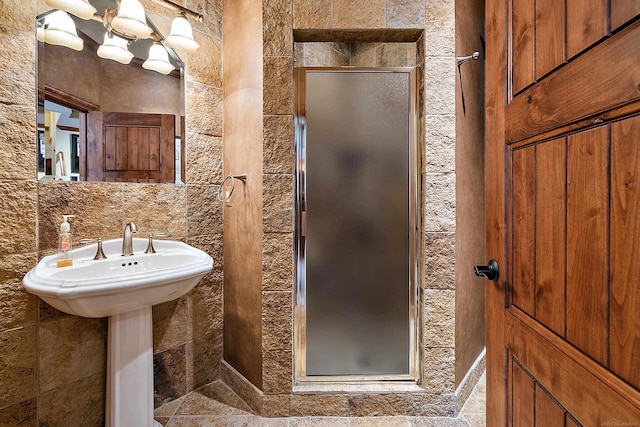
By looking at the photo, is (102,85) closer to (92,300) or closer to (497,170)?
(92,300)

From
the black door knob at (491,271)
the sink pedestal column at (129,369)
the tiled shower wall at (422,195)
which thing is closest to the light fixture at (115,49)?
the tiled shower wall at (422,195)

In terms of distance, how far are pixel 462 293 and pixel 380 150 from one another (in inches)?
37.1

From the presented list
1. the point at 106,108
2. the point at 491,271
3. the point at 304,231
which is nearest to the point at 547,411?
the point at 491,271

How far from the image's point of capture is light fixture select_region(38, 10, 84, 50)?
1.42m

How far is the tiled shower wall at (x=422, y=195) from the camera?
1683 millimetres

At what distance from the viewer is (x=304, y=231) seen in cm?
179

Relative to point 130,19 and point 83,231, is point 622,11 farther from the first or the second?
point 83,231

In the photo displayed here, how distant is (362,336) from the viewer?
1840 mm

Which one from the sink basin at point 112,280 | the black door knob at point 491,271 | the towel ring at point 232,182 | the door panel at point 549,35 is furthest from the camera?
the towel ring at point 232,182

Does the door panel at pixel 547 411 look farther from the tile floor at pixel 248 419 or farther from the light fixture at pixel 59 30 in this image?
the light fixture at pixel 59 30

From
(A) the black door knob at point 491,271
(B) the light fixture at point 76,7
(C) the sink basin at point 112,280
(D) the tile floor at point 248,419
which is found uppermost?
(B) the light fixture at point 76,7

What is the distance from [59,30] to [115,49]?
0.77ft

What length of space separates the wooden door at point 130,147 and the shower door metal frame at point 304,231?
740 mm

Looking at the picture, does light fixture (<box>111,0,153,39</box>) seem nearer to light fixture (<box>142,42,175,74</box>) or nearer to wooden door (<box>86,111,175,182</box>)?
light fixture (<box>142,42,175,74</box>)
